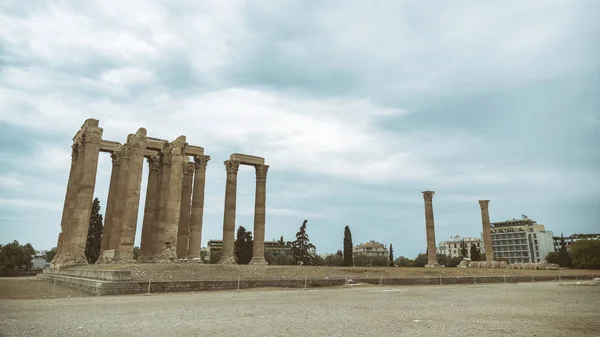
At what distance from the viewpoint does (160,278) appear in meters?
18.7

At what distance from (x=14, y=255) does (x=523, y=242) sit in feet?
413

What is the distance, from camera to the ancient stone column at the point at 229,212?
31166 mm

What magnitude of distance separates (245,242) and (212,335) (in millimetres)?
51171

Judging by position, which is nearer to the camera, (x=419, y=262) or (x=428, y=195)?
(x=428, y=195)

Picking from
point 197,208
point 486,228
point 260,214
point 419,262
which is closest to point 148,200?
point 197,208

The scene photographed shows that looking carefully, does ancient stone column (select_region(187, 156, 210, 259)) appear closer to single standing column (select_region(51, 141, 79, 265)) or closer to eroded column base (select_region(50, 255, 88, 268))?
eroded column base (select_region(50, 255, 88, 268))

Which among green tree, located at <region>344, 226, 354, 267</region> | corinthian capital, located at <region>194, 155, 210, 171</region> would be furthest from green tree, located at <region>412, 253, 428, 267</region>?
corinthian capital, located at <region>194, 155, 210, 171</region>

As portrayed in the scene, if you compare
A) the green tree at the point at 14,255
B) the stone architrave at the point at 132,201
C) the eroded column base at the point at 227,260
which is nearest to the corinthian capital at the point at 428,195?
the eroded column base at the point at 227,260

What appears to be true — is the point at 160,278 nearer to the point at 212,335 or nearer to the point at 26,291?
the point at 26,291

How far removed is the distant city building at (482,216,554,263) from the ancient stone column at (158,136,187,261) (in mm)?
117088

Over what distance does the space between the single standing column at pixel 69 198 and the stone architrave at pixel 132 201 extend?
4682mm

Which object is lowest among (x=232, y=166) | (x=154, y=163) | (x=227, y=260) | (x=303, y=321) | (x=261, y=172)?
(x=303, y=321)

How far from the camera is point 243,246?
56156 millimetres

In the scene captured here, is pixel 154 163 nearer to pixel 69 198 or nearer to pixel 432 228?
pixel 69 198
